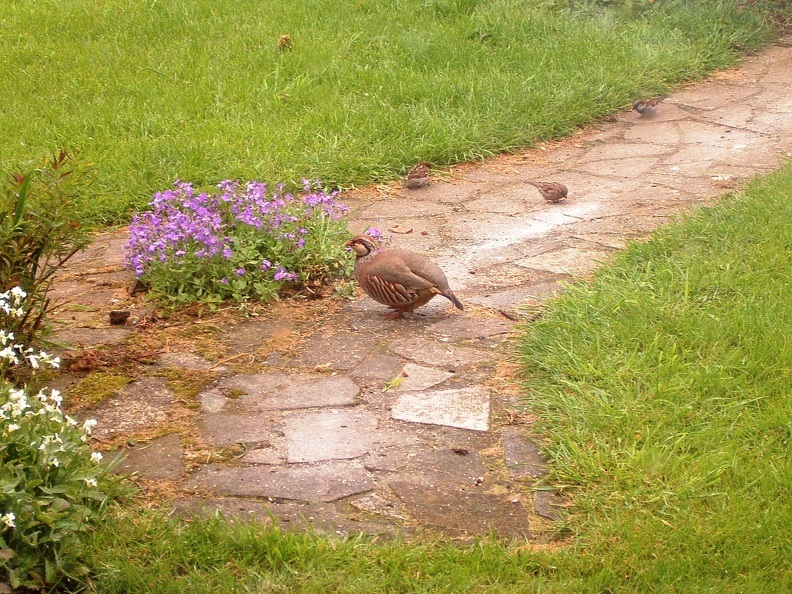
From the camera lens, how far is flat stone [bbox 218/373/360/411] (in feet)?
13.8

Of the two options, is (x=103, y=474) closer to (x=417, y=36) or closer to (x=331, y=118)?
(x=331, y=118)

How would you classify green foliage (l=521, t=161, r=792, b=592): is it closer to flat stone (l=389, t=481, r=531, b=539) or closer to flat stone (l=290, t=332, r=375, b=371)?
flat stone (l=389, t=481, r=531, b=539)

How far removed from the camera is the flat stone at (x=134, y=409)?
13.1 feet

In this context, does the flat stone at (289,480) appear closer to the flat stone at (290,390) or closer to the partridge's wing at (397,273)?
the flat stone at (290,390)

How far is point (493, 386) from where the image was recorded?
4.33 m

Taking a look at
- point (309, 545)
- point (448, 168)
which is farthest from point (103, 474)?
point (448, 168)

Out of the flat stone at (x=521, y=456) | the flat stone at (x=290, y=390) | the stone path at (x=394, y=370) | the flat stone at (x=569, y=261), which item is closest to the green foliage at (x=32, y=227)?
the stone path at (x=394, y=370)

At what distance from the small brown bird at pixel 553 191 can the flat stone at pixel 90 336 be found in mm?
2975

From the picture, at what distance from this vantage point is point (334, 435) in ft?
13.0

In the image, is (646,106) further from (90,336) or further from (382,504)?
(382,504)

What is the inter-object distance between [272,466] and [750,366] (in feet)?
6.63

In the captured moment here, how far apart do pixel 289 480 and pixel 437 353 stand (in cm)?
125

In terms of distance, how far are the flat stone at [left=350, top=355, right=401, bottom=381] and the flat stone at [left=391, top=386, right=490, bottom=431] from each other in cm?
22

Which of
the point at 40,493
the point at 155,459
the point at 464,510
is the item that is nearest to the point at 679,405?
the point at 464,510
